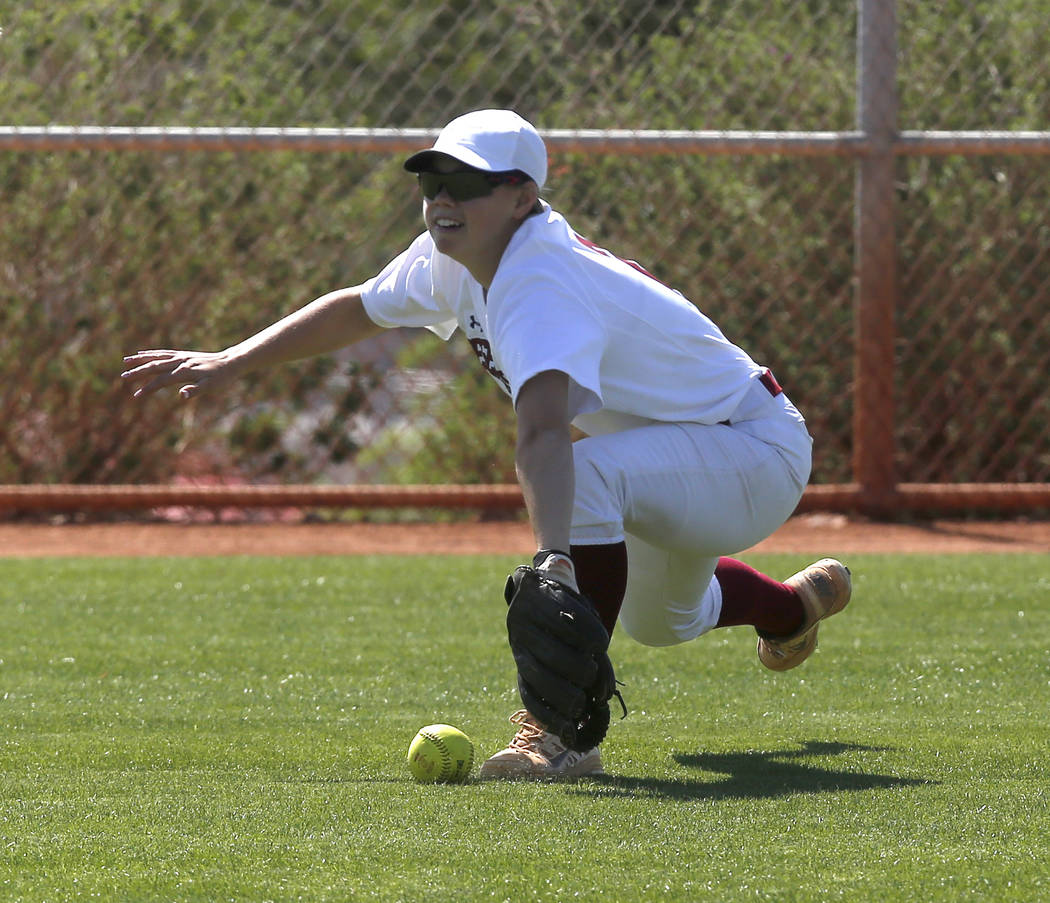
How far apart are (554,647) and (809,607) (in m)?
1.19

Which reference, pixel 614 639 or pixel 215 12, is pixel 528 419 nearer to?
pixel 614 639

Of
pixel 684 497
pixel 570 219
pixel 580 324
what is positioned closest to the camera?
pixel 580 324

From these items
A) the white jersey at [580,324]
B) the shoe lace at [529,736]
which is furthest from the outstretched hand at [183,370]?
the shoe lace at [529,736]

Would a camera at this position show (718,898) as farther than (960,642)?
No

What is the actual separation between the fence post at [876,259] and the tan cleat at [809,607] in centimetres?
350

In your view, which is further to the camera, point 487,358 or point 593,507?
point 487,358

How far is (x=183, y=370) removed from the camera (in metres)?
3.95

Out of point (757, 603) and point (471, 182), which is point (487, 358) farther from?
point (757, 603)

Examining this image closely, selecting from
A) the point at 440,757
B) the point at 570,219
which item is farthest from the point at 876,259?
the point at 440,757

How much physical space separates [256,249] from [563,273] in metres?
4.84

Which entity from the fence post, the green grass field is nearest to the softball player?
the green grass field

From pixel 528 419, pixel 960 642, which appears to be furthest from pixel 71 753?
pixel 960 642

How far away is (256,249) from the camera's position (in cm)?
805

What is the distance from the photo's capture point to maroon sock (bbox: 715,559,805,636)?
415 cm
